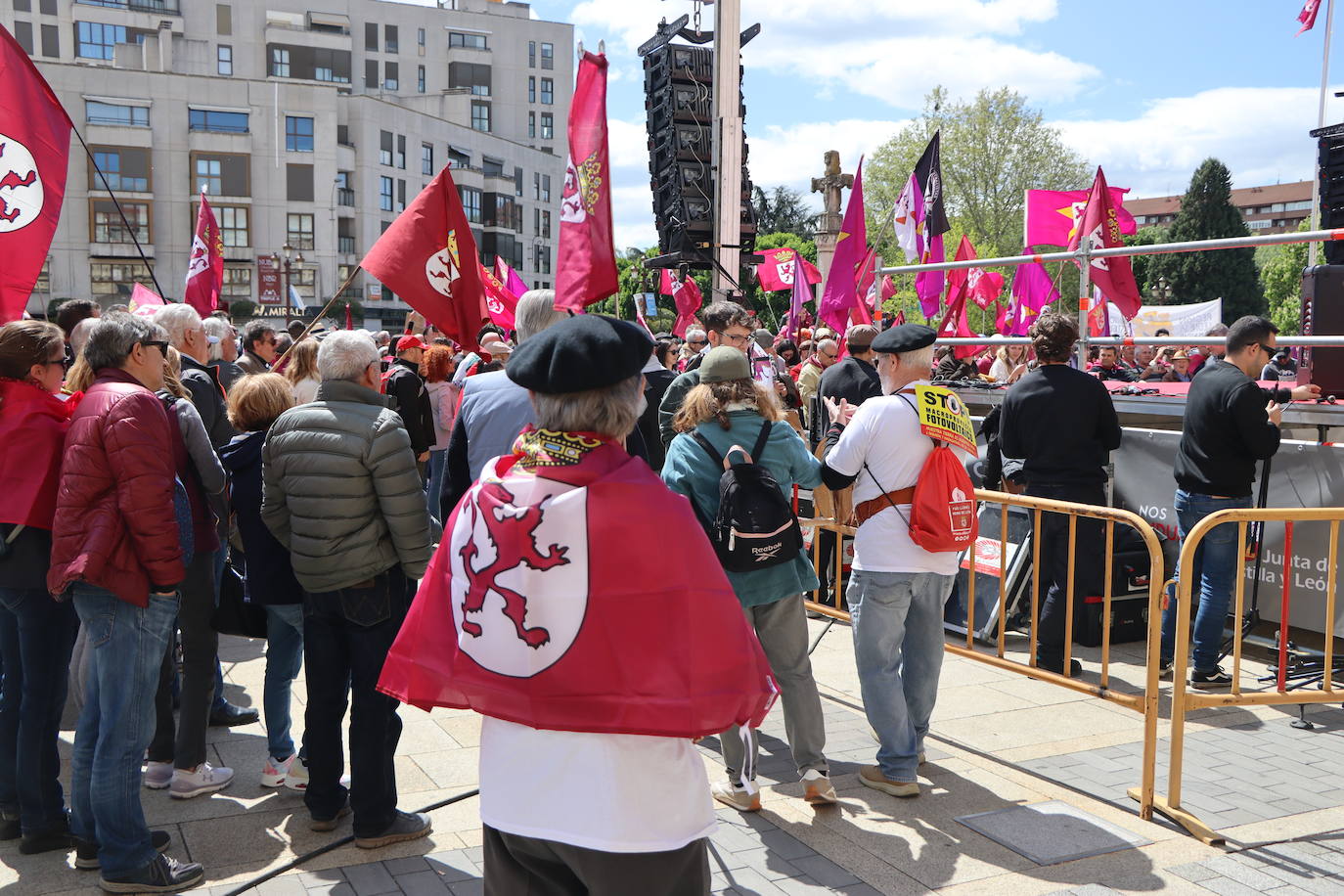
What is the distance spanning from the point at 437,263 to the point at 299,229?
57440 millimetres

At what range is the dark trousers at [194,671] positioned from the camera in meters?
4.75

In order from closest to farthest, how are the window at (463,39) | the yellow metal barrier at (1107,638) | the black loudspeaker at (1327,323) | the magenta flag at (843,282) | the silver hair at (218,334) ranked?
the yellow metal barrier at (1107,638), the black loudspeaker at (1327,323), the silver hair at (218,334), the magenta flag at (843,282), the window at (463,39)

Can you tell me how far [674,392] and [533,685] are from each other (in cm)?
410

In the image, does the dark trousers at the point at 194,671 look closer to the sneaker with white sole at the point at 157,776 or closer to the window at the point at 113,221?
the sneaker with white sole at the point at 157,776

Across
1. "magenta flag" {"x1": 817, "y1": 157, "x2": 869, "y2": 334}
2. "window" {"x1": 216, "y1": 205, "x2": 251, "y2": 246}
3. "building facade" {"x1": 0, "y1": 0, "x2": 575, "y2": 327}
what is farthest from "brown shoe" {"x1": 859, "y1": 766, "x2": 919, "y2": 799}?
"window" {"x1": 216, "y1": 205, "x2": 251, "y2": 246}

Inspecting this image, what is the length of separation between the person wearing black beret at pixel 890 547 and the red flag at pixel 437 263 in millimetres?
2417

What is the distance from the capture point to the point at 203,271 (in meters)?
10.6

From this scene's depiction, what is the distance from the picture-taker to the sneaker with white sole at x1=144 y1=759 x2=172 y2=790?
4855mm

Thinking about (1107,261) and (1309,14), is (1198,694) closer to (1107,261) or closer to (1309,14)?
(1107,261)

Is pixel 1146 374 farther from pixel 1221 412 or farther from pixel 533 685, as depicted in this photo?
pixel 533 685

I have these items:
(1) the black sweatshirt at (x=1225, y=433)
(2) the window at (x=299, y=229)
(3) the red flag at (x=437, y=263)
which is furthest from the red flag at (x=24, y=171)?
(2) the window at (x=299, y=229)

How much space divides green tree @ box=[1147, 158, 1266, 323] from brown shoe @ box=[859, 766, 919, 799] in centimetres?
6521

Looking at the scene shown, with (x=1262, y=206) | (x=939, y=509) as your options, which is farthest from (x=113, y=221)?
(x=1262, y=206)

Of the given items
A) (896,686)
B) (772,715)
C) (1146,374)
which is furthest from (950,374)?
(896,686)
